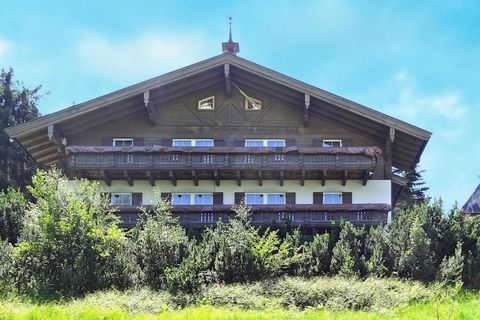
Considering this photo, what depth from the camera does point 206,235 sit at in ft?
72.7

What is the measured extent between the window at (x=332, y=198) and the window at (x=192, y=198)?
4.78 metres

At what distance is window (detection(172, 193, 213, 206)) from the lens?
1104 inches

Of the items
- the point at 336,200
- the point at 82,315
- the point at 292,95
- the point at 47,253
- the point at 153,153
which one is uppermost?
the point at 292,95

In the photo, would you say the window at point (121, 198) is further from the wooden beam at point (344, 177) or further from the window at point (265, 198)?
the wooden beam at point (344, 177)

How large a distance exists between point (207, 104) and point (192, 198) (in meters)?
4.30

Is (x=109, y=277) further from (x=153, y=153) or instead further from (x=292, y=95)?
(x=292, y=95)

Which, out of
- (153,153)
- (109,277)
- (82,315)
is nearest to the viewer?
(82,315)

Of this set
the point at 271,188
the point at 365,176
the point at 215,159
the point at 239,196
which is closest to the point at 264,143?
the point at 271,188

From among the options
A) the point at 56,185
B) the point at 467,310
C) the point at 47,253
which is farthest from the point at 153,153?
the point at 467,310

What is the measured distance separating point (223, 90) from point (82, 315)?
1464cm

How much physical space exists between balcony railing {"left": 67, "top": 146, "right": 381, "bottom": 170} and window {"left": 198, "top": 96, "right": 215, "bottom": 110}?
3.04 m

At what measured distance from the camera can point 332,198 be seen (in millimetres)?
28266

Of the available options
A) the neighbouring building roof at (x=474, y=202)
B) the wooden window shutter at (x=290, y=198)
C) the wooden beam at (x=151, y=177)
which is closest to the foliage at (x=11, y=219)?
the wooden beam at (x=151, y=177)

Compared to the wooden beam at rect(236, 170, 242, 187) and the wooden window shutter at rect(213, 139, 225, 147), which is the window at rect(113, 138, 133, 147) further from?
the wooden beam at rect(236, 170, 242, 187)
